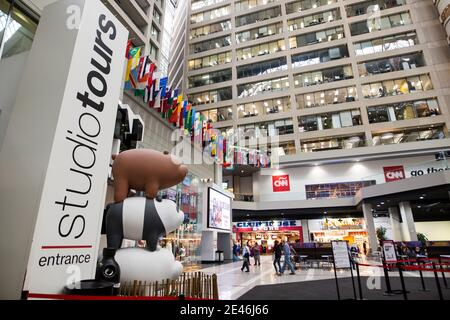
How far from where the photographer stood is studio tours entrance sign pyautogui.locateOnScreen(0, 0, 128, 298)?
2496 millimetres

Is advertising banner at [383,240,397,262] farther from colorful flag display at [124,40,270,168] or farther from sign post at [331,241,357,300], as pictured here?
colorful flag display at [124,40,270,168]

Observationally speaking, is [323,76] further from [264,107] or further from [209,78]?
[209,78]

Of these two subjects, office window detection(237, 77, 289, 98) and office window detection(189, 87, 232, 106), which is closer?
office window detection(237, 77, 289, 98)

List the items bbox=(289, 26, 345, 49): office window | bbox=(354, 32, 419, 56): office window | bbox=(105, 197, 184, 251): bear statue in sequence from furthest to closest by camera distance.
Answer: bbox=(289, 26, 345, 49): office window, bbox=(354, 32, 419, 56): office window, bbox=(105, 197, 184, 251): bear statue

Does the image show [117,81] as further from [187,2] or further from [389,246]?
[187,2]

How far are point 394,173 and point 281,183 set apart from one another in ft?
35.4

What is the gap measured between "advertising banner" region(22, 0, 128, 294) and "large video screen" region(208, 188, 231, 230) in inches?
486

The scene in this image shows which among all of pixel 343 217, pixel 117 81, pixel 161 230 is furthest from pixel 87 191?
pixel 343 217

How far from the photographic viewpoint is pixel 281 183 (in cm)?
2912

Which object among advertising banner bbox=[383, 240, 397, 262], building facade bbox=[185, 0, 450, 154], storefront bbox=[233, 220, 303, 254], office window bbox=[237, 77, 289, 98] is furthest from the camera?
office window bbox=[237, 77, 289, 98]

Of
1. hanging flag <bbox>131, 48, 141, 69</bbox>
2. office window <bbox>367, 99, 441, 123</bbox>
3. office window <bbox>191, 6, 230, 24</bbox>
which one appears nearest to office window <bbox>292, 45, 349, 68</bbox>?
office window <bbox>367, 99, 441, 123</bbox>

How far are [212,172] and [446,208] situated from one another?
22.3m
